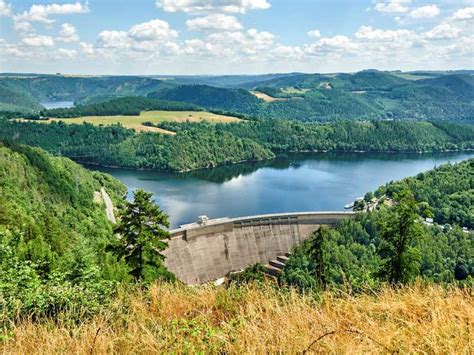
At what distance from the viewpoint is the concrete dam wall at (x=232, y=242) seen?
45.3 m

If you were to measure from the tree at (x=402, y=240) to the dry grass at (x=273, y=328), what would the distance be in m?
13.3

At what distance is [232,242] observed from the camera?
161ft

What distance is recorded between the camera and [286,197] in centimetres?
8044

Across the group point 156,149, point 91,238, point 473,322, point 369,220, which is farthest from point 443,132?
point 473,322

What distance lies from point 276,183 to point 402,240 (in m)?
73.8

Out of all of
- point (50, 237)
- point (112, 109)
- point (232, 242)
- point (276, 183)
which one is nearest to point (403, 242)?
point (50, 237)

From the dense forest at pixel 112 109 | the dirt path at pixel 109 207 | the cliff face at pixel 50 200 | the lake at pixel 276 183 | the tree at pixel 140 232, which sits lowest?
the lake at pixel 276 183

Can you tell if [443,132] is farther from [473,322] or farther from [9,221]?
[473,322]

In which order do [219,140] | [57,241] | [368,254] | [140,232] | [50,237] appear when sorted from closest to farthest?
[140,232] < [57,241] < [50,237] < [368,254] < [219,140]

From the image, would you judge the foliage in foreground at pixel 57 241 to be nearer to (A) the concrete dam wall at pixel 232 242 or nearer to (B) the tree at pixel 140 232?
(B) the tree at pixel 140 232

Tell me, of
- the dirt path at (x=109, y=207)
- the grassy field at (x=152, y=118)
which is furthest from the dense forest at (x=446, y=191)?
the grassy field at (x=152, y=118)

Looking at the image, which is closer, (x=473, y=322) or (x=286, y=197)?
(x=473, y=322)

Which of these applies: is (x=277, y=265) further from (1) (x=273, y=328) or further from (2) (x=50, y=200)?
(1) (x=273, y=328)

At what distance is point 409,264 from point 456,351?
54.6ft
